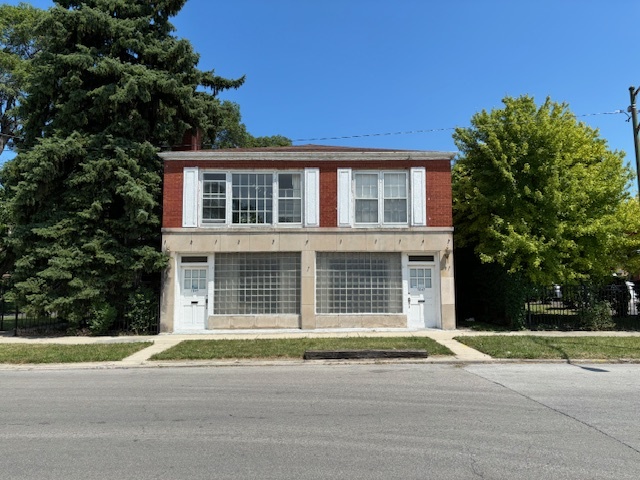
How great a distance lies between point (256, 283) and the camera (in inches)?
706

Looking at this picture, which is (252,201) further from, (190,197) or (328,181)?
(328,181)

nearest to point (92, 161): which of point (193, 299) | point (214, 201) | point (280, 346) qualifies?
point (214, 201)

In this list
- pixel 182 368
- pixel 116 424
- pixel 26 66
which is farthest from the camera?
pixel 26 66

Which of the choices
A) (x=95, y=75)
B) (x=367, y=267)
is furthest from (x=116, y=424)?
(x=95, y=75)

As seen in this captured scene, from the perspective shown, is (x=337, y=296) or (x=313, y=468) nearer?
(x=313, y=468)

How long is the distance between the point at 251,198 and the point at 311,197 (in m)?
2.24

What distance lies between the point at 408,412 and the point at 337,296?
36.4ft

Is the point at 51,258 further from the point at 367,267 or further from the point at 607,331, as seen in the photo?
the point at 607,331

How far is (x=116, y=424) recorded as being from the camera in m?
6.38

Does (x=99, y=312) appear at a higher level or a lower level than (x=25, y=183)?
lower

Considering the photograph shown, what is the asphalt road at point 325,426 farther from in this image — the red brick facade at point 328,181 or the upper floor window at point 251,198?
the upper floor window at point 251,198

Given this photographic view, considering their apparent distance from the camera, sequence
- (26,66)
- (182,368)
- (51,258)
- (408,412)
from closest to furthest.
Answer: (408,412) < (182,368) < (51,258) < (26,66)

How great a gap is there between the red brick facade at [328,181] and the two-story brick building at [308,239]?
0.12 feet

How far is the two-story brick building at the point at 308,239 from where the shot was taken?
17.7 m
